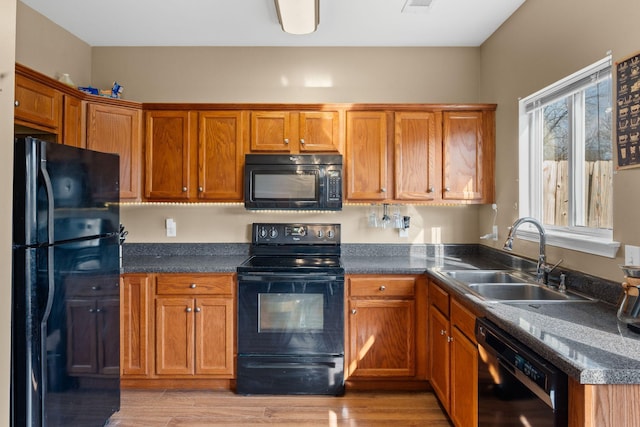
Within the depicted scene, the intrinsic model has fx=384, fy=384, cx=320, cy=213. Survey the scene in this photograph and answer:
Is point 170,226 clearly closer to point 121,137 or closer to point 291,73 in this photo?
point 121,137

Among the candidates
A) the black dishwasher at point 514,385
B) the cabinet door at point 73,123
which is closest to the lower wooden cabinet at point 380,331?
the black dishwasher at point 514,385

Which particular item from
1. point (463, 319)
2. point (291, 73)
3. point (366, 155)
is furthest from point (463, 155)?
point (291, 73)

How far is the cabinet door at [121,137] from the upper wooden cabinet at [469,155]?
2.36 metres

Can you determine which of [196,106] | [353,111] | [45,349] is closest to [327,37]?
[353,111]

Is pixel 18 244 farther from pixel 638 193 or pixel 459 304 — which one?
pixel 638 193

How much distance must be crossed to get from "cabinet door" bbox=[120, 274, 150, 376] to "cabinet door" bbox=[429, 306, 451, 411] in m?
1.95

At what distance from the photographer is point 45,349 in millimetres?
1724

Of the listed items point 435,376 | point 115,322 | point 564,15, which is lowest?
point 435,376

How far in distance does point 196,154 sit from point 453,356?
2.26m

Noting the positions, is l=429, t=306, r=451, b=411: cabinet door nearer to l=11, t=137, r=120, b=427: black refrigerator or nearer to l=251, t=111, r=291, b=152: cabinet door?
l=251, t=111, r=291, b=152: cabinet door

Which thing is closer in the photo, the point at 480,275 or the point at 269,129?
the point at 480,275

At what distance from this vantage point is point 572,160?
7.20ft

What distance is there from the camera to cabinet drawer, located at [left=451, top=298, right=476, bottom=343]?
6.12ft

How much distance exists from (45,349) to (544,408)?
6.54 ft
